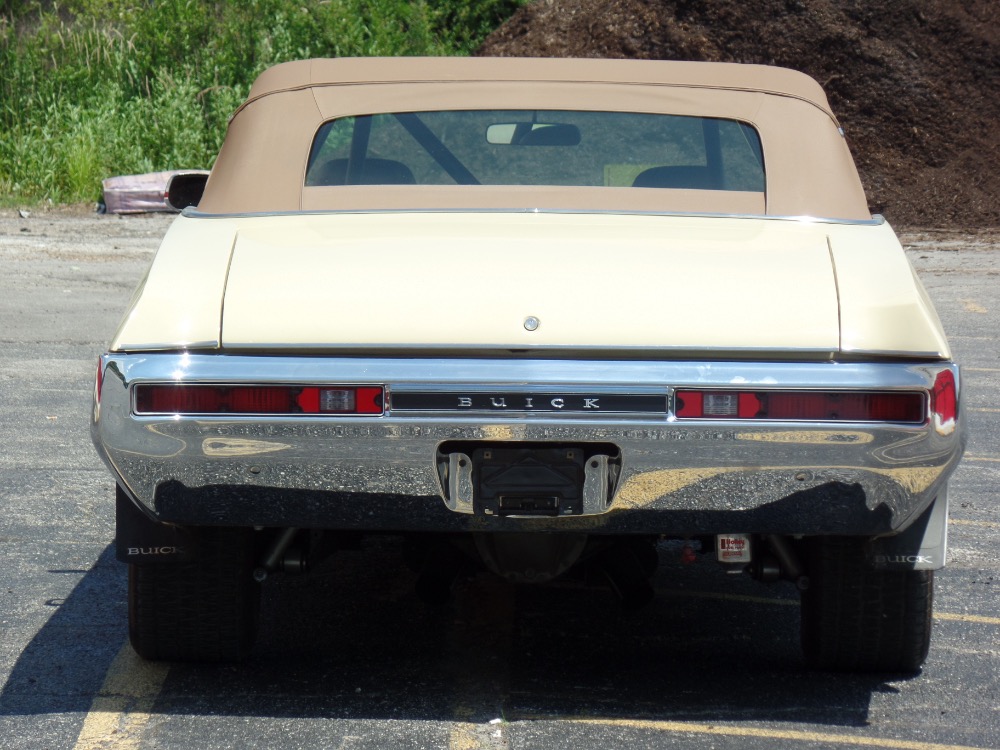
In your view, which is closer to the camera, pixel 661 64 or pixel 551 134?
pixel 551 134

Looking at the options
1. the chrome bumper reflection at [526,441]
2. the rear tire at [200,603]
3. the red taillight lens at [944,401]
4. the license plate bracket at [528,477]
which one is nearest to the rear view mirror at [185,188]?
the rear tire at [200,603]

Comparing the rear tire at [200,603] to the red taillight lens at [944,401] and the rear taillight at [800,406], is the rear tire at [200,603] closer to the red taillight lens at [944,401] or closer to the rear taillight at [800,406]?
the rear taillight at [800,406]

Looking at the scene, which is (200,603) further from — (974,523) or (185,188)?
(974,523)

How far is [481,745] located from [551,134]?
6.52 feet

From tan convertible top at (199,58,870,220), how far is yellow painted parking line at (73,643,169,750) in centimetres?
140

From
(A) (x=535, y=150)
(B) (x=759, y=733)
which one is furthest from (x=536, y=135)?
(B) (x=759, y=733)

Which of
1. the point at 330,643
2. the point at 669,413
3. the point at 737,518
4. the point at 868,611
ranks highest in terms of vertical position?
the point at 669,413

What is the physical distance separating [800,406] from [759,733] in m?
0.96

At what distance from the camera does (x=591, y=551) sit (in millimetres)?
3957

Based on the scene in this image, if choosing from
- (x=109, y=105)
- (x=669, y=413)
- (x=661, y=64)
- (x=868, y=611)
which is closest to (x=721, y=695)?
(x=868, y=611)

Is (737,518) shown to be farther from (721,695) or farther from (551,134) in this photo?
(551,134)

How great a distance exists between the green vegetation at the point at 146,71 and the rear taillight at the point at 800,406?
17.1 m

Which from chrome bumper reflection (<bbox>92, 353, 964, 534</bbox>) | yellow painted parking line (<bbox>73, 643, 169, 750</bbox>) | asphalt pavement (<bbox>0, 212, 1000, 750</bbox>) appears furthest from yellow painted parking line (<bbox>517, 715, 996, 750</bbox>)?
yellow painted parking line (<bbox>73, 643, 169, 750</bbox>)

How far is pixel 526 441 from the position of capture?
3254mm
